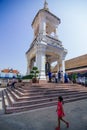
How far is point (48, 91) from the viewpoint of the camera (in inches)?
407

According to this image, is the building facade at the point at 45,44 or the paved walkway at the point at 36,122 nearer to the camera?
the paved walkway at the point at 36,122

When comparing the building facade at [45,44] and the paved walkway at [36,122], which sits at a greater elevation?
the building facade at [45,44]

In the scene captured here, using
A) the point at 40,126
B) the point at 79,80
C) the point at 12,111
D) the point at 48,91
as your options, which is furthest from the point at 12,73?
the point at 40,126

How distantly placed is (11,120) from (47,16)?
15.4 meters

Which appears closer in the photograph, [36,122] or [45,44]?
[36,122]

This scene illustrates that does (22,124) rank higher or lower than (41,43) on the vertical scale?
lower

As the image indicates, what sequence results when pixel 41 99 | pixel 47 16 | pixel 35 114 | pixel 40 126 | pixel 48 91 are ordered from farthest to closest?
1. pixel 47 16
2. pixel 48 91
3. pixel 41 99
4. pixel 35 114
5. pixel 40 126

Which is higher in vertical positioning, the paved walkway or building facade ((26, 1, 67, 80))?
building facade ((26, 1, 67, 80))

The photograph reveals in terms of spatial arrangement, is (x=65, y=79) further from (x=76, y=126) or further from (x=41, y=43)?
(x=76, y=126)

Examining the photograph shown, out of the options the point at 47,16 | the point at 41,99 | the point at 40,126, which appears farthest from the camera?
the point at 47,16

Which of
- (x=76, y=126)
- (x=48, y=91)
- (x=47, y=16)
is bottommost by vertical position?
(x=76, y=126)

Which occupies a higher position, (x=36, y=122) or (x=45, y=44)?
(x=45, y=44)

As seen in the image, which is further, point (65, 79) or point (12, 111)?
point (65, 79)

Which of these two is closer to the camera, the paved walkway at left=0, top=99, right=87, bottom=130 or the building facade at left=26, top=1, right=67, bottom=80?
the paved walkway at left=0, top=99, right=87, bottom=130
